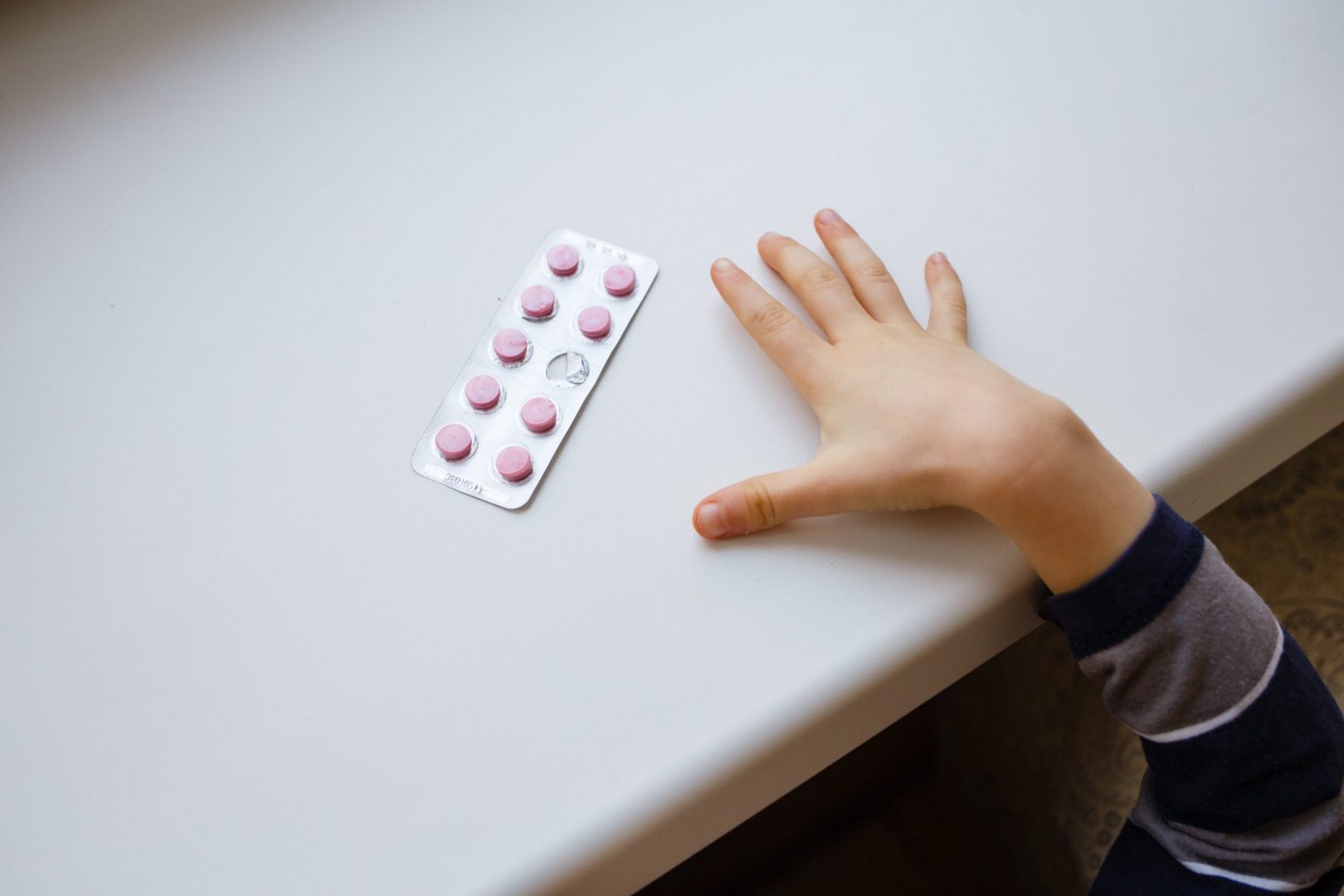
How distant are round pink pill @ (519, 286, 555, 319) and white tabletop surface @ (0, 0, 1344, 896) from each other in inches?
0.8

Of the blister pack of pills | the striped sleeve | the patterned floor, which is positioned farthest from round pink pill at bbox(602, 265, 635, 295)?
the patterned floor

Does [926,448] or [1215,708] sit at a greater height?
[926,448]

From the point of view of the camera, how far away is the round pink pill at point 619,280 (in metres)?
0.42

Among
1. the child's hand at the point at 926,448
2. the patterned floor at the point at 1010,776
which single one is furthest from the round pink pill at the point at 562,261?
the patterned floor at the point at 1010,776

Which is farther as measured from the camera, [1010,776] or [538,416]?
[1010,776]

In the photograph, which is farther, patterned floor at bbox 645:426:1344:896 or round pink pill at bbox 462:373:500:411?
patterned floor at bbox 645:426:1344:896

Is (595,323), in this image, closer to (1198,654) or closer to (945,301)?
(945,301)

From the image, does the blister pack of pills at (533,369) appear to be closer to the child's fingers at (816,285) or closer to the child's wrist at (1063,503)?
the child's fingers at (816,285)

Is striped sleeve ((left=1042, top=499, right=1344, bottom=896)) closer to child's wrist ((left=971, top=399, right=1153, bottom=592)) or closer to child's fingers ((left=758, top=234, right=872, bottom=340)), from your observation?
child's wrist ((left=971, top=399, right=1153, bottom=592))

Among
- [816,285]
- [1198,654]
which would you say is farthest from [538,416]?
[1198,654]

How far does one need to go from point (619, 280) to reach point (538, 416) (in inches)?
3.1

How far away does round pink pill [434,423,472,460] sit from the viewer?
0.39 metres

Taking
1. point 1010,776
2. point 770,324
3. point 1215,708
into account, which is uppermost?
point 770,324

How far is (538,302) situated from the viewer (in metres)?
0.42
